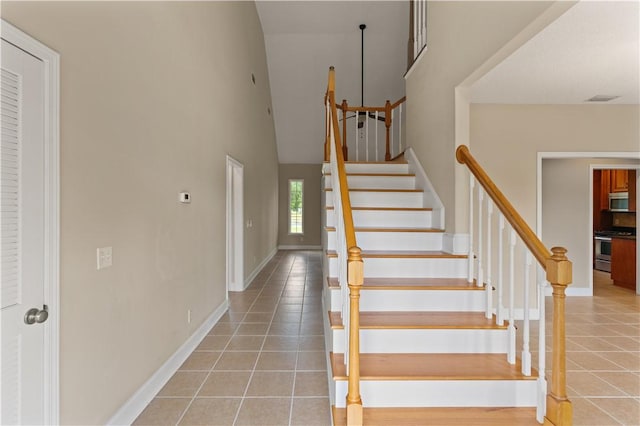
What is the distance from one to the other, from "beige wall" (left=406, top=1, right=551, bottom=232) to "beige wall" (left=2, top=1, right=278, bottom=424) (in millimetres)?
2378

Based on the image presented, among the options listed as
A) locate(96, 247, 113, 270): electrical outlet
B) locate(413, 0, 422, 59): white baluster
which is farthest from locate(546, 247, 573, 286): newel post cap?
locate(413, 0, 422, 59): white baluster

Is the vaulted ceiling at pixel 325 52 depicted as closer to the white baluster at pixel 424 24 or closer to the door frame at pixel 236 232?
A: the white baluster at pixel 424 24

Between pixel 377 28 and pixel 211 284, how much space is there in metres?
6.10

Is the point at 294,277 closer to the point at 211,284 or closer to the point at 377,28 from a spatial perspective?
the point at 211,284

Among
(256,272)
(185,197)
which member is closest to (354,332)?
(185,197)

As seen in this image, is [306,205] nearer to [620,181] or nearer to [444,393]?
[620,181]

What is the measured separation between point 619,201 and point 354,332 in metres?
7.73

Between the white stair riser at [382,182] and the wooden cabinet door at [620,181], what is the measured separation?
5.40 metres

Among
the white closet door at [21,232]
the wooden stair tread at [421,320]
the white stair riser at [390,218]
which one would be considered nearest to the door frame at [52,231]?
the white closet door at [21,232]

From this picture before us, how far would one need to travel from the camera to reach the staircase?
6.68 ft

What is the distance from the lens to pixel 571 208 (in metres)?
4.84

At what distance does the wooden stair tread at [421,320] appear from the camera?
2.36 metres

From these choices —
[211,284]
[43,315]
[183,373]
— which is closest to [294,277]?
[211,284]

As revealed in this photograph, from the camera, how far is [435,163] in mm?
3484
